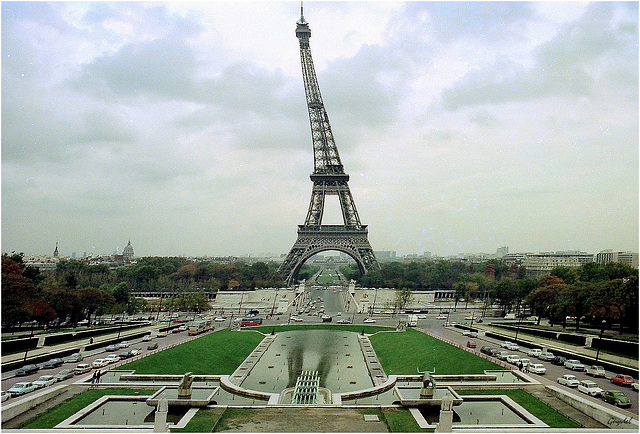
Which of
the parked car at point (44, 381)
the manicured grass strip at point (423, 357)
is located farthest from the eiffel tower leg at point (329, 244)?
the parked car at point (44, 381)

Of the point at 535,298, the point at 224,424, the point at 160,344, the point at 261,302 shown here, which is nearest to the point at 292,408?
the point at 224,424

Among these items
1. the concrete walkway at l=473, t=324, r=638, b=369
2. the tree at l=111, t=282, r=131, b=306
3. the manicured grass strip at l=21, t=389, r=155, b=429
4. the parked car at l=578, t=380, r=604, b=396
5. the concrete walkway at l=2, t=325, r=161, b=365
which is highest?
the tree at l=111, t=282, r=131, b=306

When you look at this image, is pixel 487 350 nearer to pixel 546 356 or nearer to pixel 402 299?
pixel 546 356

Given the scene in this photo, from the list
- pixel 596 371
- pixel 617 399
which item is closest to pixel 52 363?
pixel 617 399

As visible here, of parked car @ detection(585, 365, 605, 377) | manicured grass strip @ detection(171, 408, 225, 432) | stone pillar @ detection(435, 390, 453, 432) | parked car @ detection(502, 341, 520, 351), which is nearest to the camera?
stone pillar @ detection(435, 390, 453, 432)

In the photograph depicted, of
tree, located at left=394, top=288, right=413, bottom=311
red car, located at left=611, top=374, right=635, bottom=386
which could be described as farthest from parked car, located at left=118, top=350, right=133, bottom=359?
tree, located at left=394, top=288, right=413, bottom=311

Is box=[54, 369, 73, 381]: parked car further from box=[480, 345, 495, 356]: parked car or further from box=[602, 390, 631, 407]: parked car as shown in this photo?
box=[602, 390, 631, 407]: parked car
